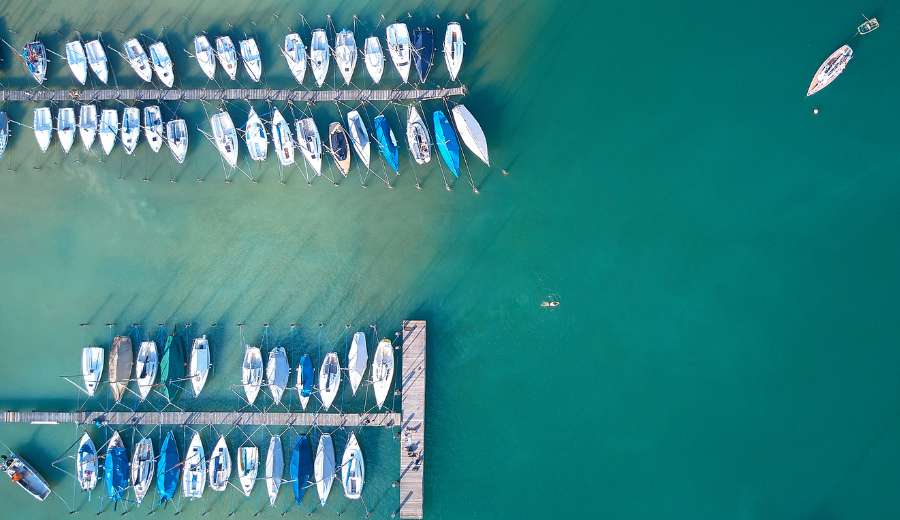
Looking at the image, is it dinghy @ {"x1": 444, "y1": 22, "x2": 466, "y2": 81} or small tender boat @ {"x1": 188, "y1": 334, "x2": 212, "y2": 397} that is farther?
dinghy @ {"x1": 444, "y1": 22, "x2": 466, "y2": 81}

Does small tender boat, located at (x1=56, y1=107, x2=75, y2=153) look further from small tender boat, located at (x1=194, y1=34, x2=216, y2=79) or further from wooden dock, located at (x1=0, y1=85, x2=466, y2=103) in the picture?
small tender boat, located at (x1=194, y1=34, x2=216, y2=79)

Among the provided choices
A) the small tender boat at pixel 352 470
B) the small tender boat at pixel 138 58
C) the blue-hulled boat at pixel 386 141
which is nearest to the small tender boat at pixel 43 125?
the small tender boat at pixel 138 58

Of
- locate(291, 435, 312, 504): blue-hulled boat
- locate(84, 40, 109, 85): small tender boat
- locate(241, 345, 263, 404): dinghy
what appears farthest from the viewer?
locate(84, 40, 109, 85): small tender boat

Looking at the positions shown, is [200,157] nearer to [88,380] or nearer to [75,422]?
[88,380]

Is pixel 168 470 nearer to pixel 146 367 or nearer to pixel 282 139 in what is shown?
pixel 146 367

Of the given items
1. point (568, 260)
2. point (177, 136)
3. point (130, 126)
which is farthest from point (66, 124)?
point (568, 260)

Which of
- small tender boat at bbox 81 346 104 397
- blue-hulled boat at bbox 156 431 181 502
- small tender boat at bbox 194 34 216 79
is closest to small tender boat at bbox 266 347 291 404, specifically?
blue-hulled boat at bbox 156 431 181 502
